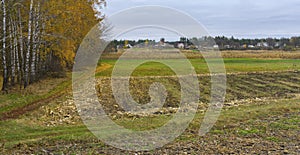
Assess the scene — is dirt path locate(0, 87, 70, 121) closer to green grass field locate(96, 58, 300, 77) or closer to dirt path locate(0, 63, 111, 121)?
dirt path locate(0, 63, 111, 121)

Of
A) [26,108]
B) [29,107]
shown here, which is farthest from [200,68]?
[26,108]

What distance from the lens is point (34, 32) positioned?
23281 mm

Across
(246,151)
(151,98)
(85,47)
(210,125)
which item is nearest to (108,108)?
(151,98)

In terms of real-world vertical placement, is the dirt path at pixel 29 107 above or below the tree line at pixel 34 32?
below

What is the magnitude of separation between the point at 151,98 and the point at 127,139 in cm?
1135

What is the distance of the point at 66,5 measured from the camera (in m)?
25.7

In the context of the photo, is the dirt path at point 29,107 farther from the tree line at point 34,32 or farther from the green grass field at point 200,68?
the green grass field at point 200,68

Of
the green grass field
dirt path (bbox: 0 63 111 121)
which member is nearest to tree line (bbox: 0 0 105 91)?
dirt path (bbox: 0 63 111 121)

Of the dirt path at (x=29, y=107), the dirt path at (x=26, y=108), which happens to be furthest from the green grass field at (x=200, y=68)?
the dirt path at (x=26, y=108)

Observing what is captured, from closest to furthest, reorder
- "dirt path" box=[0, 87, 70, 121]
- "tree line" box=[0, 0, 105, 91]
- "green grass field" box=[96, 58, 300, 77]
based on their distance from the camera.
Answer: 1. "dirt path" box=[0, 87, 70, 121]
2. "tree line" box=[0, 0, 105, 91]
3. "green grass field" box=[96, 58, 300, 77]

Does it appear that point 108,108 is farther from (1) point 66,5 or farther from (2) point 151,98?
(1) point 66,5

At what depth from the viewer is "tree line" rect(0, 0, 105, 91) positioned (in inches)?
888

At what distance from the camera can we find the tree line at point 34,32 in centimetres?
2256

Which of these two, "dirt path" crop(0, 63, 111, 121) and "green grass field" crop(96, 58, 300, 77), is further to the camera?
"green grass field" crop(96, 58, 300, 77)
